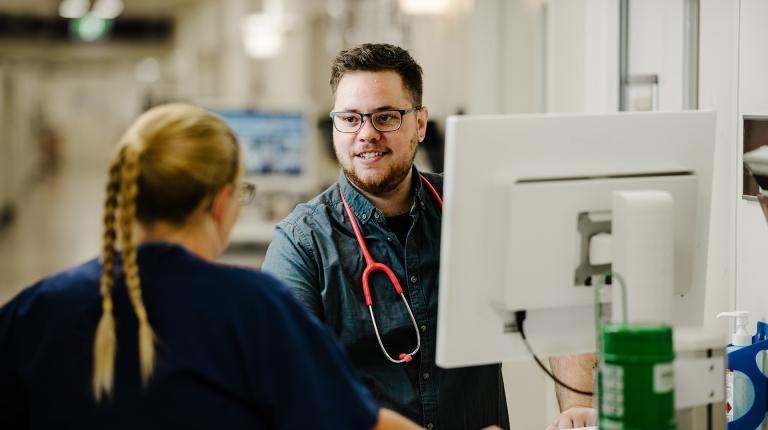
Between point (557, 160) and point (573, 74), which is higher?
point (573, 74)

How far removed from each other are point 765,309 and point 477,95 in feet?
9.88

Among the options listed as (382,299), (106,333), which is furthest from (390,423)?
(382,299)

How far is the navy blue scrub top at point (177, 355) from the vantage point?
3.95 feet

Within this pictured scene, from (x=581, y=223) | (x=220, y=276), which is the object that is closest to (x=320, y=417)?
(x=220, y=276)

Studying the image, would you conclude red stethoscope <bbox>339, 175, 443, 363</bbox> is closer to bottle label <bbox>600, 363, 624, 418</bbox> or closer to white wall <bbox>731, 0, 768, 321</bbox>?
bottle label <bbox>600, 363, 624, 418</bbox>

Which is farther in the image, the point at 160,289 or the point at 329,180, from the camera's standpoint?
the point at 329,180

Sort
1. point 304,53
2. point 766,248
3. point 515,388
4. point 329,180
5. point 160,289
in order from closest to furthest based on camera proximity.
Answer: point 160,289
point 766,248
point 515,388
point 329,180
point 304,53

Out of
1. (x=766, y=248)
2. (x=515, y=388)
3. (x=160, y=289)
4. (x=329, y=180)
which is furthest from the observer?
(x=329, y=180)

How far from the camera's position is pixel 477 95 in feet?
16.3

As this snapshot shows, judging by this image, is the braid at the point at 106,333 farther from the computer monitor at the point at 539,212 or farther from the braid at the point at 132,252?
the computer monitor at the point at 539,212

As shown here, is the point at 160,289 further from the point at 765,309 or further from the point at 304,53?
the point at 304,53

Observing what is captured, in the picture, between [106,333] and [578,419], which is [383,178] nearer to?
[578,419]

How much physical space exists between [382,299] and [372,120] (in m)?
0.40

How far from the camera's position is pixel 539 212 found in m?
1.42
